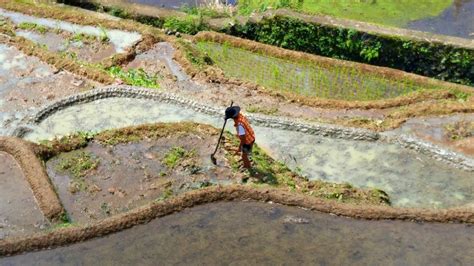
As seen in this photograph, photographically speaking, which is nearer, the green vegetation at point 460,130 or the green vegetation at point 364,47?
the green vegetation at point 460,130

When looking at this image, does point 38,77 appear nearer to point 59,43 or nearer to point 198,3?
point 59,43

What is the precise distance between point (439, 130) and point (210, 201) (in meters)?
5.29

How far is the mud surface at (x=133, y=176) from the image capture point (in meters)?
11.3

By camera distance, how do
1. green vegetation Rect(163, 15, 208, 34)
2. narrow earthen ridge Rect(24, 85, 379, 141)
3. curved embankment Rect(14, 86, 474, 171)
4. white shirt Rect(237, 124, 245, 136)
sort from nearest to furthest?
white shirt Rect(237, 124, 245, 136), curved embankment Rect(14, 86, 474, 171), narrow earthen ridge Rect(24, 85, 379, 141), green vegetation Rect(163, 15, 208, 34)

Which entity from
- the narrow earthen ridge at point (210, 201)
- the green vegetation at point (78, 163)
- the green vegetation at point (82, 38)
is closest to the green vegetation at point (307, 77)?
the green vegetation at point (82, 38)

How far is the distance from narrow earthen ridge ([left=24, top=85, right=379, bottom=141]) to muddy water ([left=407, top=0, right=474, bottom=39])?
6.79m

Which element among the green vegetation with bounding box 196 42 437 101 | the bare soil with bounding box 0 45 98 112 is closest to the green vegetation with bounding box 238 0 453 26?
the green vegetation with bounding box 196 42 437 101

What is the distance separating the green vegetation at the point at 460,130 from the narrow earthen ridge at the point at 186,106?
1.54 metres

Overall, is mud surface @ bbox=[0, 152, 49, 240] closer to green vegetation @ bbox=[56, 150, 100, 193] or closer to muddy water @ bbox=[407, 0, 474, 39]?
green vegetation @ bbox=[56, 150, 100, 193]

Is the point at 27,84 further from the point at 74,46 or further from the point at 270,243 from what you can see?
the point at 270,243

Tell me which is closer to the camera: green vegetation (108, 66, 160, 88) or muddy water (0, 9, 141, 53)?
green vegetation (108, 66, 160, 88)

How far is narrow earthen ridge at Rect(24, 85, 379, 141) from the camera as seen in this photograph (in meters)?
13.0

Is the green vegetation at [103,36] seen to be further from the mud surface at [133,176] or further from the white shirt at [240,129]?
the white shirt at [240,129]

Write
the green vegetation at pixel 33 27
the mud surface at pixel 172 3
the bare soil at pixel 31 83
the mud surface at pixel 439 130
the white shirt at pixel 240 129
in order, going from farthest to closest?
the mud surface at pixel 172 3, the green vegetation at pixel 33 27, the bare soil at pixel 31 83, the mud surface at pixel 439 130, the white shirt at pixel 240 129
